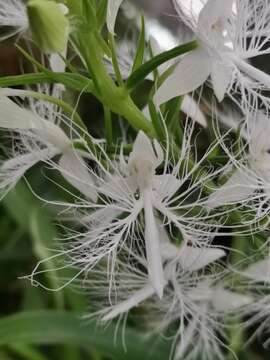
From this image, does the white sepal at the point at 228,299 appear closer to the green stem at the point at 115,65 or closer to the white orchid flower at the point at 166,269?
the white orchid flower at the point at 166,269

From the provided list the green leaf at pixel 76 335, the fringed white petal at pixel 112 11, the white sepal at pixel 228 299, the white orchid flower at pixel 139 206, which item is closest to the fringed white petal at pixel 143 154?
the white orchid flower at pixel 139 206

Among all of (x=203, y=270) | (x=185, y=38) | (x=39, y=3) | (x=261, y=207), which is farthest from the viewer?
(x=185, y=38)

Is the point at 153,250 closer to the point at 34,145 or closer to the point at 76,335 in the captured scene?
the point at 34,145

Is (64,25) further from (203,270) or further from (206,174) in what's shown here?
(203,270)

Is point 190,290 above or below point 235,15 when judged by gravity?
below

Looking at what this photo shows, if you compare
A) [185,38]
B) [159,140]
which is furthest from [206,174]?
[185,38]
